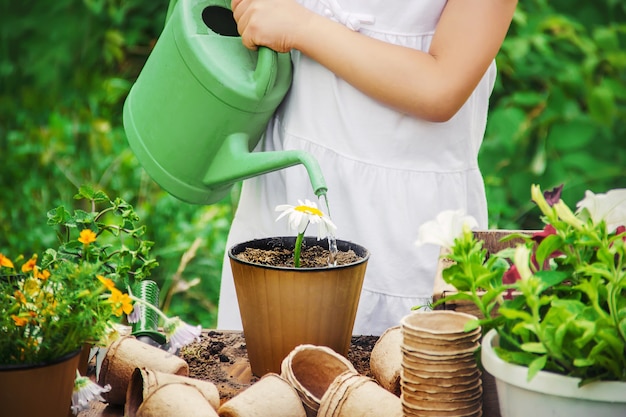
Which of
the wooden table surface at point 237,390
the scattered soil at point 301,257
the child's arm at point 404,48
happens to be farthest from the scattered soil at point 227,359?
the child's arm at point 404,48

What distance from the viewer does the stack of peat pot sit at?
0.68 metres

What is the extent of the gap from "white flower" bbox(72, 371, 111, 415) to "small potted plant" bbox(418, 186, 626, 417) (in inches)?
12.8

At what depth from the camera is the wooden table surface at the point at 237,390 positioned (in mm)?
741

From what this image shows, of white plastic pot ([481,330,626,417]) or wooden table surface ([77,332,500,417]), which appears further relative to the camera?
wooden table surface ([77,332,500,417])

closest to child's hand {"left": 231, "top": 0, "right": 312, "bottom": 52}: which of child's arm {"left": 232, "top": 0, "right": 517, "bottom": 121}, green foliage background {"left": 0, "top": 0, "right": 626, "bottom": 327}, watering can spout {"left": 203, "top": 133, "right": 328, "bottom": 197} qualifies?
child's arm {"left": 232, "top": 0, "right": 517, "bottom": 121}

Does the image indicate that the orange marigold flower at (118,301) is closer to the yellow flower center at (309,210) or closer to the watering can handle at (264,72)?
the yellow flower center at (309,210)

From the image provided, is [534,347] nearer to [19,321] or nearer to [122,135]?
[19,321]

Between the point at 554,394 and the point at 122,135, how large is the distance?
2.51 m

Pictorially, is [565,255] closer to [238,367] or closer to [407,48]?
[238,367]

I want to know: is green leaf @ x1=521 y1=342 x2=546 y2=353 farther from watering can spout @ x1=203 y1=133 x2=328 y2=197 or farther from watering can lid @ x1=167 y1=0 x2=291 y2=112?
watering can lid @ x1=167 y1=0 x2=291 y2=112

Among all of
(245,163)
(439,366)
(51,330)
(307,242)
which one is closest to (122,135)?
(245,163)

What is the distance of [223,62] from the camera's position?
111 centimetres

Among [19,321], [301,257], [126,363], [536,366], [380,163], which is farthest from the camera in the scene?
[380,163]

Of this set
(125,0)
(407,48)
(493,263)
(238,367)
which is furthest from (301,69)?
(125,0)
